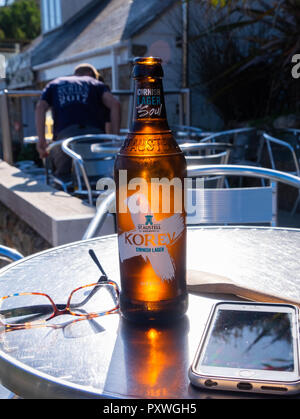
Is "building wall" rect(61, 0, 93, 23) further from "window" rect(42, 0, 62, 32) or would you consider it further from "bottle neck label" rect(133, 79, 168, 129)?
"bottle neck label" rect(133, 79, 168, 129)

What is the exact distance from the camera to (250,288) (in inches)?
35.8

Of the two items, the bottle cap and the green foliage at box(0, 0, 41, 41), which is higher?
the green foliage at box(0, 0, 41, 41)

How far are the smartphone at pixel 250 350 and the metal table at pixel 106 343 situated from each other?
0.03m

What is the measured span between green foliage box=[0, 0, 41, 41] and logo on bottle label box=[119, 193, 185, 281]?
4747 cm

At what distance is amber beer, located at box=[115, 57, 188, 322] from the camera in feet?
2.67

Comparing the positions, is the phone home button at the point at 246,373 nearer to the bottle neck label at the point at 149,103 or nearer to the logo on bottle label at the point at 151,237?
the logo on bottle label at the point at 151,237

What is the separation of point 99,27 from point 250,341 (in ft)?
42.9

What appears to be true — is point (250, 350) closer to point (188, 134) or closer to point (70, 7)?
point (188, 134)

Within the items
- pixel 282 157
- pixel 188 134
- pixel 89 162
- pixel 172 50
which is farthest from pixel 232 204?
pixel 172 50

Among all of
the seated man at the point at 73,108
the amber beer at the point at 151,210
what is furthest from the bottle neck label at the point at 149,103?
the seated man at the point at 73,108

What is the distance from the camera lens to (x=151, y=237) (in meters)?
0.81

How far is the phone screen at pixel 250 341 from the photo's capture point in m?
0.65

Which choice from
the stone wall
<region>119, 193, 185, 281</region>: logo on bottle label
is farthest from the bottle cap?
the stone wall
